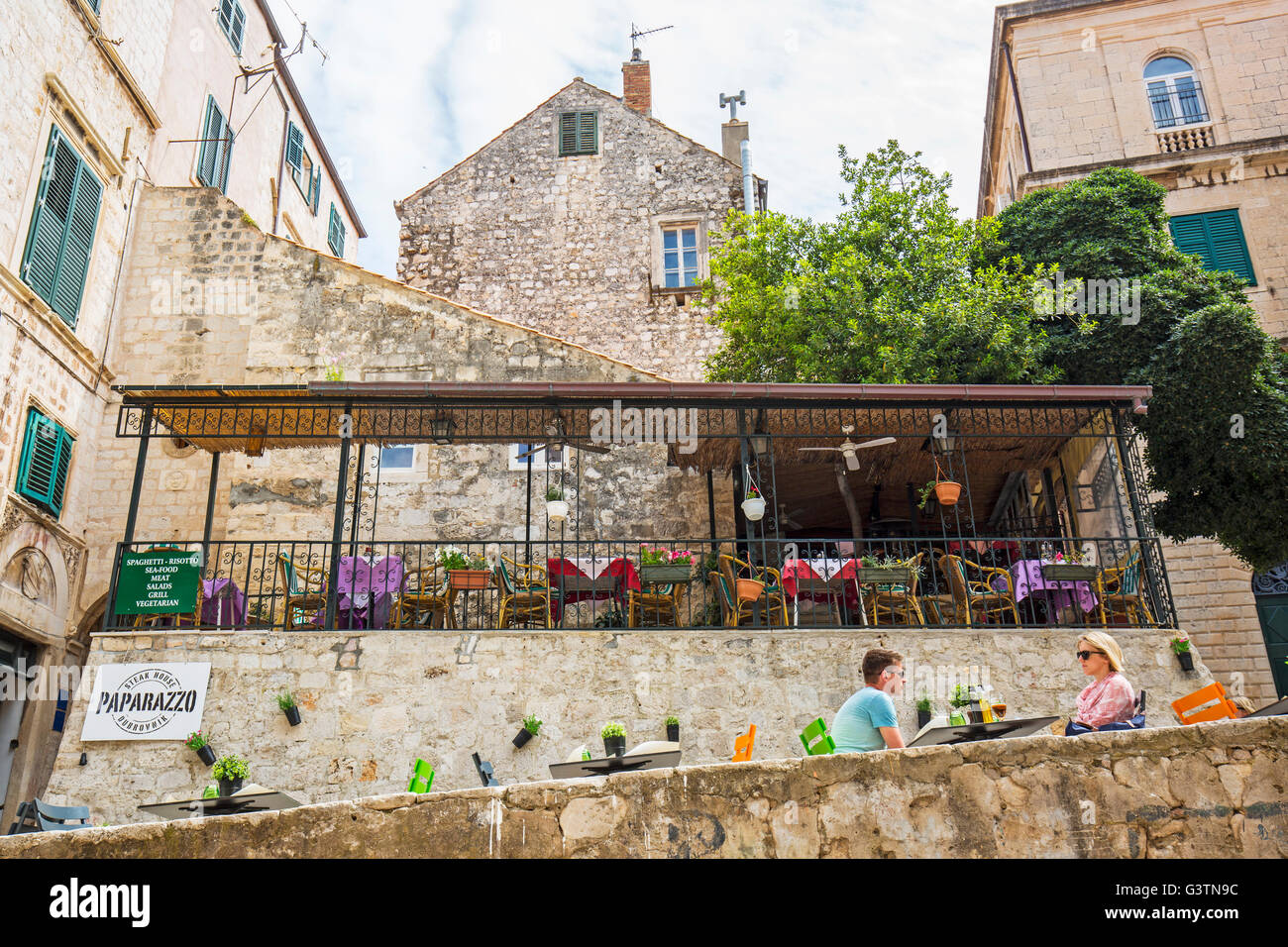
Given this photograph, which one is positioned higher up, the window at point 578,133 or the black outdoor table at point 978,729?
the window at point 578,133

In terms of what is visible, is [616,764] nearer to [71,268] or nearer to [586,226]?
[71,268]

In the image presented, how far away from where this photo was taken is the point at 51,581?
11578 millimetres

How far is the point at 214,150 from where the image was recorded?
16.1 metres

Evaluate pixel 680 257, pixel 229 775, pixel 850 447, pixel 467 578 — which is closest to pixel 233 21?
pixel 680 257

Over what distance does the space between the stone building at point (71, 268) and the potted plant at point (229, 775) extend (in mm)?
4575

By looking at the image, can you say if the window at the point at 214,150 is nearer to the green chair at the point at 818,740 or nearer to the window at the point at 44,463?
the window at the point at 44,463

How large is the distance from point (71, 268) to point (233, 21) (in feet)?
23.9

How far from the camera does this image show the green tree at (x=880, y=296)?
12219 millimetres

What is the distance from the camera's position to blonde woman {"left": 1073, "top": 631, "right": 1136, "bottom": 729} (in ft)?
17.9

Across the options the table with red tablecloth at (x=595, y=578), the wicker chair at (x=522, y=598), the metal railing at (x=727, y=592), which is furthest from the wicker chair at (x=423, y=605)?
the table with red tablecloth at (x=595, y=578)

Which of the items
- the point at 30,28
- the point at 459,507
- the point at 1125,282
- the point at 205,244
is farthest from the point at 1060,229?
the point at 30,28

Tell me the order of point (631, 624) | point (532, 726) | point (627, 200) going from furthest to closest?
point (627, 200), point (631, 624), point (532, 726)

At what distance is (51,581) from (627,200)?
1111 centimetres
